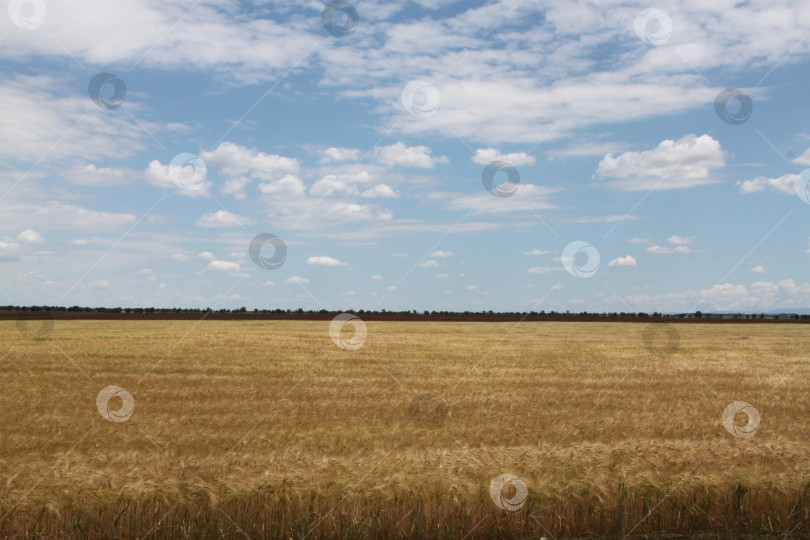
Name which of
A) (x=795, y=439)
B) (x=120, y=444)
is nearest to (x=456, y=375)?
(x=795, y=439)

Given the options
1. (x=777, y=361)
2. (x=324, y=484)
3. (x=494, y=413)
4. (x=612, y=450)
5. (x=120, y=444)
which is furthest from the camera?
(x=777, y=361)

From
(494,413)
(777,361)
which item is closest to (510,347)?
(777,361)

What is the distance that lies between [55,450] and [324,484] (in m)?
6.33

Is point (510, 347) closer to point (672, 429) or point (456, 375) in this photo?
point (456, 375)

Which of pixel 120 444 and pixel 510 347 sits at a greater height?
pixel 510 347

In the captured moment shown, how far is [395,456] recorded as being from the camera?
10.7 metres

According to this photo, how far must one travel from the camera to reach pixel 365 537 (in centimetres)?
819

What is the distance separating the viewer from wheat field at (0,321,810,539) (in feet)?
27.5

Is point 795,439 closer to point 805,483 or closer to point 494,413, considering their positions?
point 805,483

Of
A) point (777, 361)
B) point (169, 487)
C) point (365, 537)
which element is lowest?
point (365, 537)

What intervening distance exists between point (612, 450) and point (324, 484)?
5404mm

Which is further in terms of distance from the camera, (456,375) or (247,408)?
(456,375)

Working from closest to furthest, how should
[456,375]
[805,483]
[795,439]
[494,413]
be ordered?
1. [805,483]
2. [795,439]
3. [494,413]
4. [456,375]

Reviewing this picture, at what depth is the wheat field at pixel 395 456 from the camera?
27.5 feet
